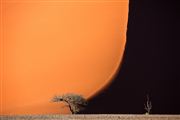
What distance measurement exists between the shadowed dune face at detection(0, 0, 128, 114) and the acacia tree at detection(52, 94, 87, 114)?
234 mm

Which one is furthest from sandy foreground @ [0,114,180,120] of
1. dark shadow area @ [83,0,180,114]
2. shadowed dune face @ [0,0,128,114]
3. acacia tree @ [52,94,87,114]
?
dark shadow area @ [83,0,180,114]

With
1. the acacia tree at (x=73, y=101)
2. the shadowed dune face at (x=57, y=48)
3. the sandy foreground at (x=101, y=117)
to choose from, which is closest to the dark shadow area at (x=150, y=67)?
the acacia tree at (x=73, y=101)

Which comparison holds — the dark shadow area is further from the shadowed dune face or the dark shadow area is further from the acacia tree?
the shadowed dune face

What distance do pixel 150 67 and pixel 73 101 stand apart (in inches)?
119

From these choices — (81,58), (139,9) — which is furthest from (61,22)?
(139,9)

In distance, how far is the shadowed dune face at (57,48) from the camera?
12672 millimetres

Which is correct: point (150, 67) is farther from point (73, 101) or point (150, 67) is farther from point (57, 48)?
point (57, 48)

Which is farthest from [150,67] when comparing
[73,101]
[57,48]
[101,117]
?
[101,117]

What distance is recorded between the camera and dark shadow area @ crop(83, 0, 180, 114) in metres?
12.8

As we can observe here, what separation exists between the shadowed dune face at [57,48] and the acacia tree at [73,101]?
23cm

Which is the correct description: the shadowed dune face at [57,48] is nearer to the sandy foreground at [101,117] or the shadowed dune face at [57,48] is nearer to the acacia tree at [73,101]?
the acacia tree at [73,101]

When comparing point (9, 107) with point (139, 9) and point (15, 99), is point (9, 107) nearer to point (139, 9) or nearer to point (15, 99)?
point (15, 99)

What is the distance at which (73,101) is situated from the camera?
12281mm

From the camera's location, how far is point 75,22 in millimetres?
13062
